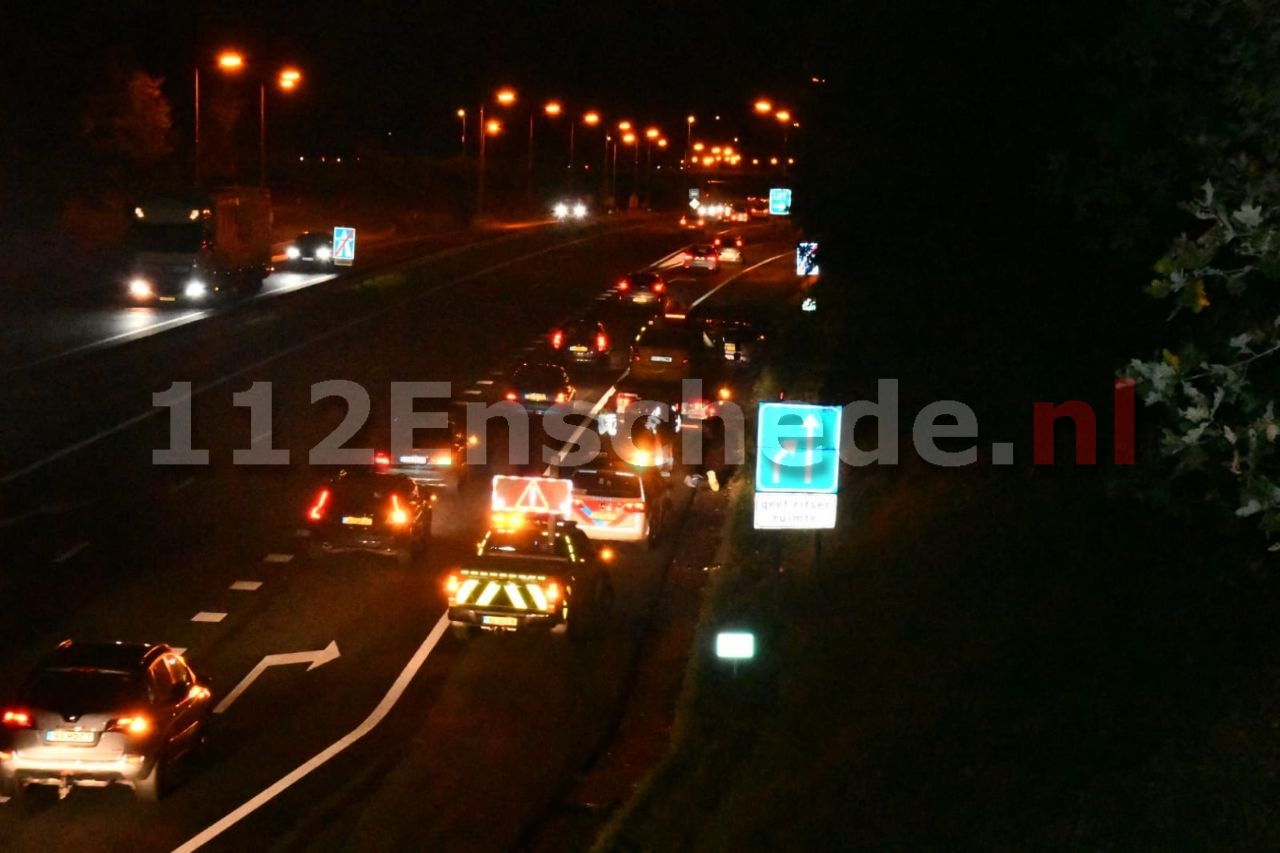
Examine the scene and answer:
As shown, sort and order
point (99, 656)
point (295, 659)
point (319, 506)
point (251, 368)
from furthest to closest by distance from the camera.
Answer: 1. point (251, 368)
2. point (319, 506)
3. point (295, 659)
4. point (99, 656)

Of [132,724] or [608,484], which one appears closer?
[132,724]

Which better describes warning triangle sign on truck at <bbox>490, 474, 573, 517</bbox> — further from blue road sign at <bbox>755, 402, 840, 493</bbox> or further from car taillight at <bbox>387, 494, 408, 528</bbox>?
blue road sign at <bbox>755, 402, 840, 493</bbox>

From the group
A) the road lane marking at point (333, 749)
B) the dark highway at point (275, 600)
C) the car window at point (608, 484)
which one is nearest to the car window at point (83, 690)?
the dark highway at point (275, 600)

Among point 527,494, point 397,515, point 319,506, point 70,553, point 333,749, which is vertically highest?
point 527,494

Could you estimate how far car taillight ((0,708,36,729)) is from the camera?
46.4 ft

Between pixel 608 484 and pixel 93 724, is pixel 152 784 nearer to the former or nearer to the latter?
pixel 93 724

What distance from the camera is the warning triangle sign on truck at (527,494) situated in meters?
24.1

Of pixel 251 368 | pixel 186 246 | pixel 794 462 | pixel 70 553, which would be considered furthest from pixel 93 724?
pixel 186 246

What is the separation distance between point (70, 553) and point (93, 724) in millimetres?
11049

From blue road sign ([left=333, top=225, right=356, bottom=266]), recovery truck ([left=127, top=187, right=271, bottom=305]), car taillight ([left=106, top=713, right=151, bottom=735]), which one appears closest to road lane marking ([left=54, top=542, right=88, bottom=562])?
car taillight ([left=106, top=713, right=151, bottom=735])

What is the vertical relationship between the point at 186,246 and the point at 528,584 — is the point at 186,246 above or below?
above

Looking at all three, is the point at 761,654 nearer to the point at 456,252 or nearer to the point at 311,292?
the point at 311,292

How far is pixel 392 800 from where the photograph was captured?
602 inches

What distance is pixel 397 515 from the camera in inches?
957
